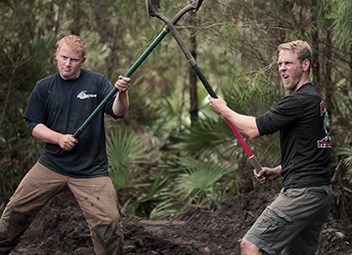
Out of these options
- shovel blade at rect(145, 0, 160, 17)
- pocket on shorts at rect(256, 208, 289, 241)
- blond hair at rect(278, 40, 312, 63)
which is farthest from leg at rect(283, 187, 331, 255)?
shovel blade at rect(145, 0, 160, 17)

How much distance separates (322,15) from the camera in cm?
837

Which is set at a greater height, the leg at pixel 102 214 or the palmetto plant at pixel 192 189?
the leg at pixel 102 214

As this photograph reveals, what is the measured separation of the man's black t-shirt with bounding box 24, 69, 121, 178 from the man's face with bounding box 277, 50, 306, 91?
56.0 inches

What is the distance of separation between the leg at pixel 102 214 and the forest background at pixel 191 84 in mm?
2373

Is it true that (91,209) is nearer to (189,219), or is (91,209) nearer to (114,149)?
(189,219)

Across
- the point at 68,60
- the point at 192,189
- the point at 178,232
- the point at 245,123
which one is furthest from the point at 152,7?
the point at 192,189

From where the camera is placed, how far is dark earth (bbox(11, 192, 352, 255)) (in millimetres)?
8039

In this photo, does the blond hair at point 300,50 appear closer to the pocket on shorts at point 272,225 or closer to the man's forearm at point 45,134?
the pocket on shorts at point 272,225

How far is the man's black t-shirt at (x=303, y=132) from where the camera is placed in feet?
18.7

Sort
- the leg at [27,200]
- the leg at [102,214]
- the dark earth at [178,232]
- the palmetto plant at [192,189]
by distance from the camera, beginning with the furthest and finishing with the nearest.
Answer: the palmetto plant at [192,189], the dark earth at [178,232], the leg at [27,200], the leg at [102,214]

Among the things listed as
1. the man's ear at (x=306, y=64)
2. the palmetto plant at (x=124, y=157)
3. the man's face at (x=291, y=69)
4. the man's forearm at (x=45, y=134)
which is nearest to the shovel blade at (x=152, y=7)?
the man's forearm at (x=45, y=134)

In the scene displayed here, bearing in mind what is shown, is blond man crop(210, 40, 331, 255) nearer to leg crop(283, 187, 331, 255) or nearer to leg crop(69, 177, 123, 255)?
leg crop(283, 187, 331, 255)

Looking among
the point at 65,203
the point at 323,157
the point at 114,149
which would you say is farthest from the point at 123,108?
the point at 114,149

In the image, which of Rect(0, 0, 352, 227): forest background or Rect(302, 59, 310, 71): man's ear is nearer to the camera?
Rect(302, 59, 310, 71): man's ear
